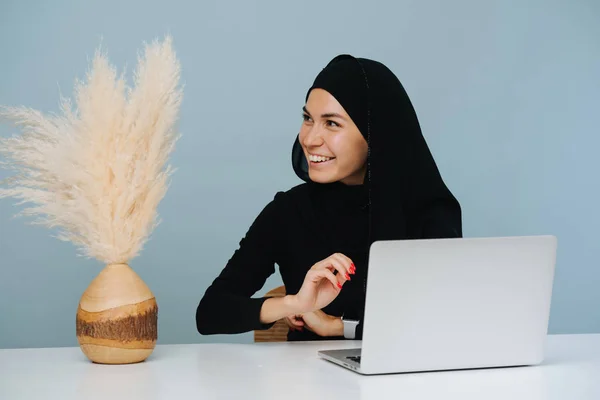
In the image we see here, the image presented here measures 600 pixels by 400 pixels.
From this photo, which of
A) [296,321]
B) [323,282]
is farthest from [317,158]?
[323,282]

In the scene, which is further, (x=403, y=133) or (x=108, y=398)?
(x=403, y=133)

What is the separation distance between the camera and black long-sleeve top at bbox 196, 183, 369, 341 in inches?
104

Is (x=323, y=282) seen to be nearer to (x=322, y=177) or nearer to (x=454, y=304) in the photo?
(x=454, y=304)

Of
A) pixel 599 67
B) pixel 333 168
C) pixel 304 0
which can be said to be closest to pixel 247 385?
pixel 333 168

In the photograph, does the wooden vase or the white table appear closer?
the white table

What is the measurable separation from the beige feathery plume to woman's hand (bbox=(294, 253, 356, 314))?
1.26ft

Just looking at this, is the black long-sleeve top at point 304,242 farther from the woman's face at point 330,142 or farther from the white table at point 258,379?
the white table at point 258,379

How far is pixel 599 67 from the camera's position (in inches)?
179

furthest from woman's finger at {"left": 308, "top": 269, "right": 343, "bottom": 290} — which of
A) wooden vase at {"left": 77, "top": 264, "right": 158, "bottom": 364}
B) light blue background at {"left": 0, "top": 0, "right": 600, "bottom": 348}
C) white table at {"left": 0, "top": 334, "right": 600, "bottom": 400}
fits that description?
A: light blue background at {"left": 0, "top": 0, "right": 600, "bottom": 348}

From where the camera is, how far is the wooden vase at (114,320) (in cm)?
182

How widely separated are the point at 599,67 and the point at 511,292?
3.14 metres

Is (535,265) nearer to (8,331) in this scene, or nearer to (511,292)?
(511,292)

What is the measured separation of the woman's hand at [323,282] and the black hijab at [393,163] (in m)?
0.42

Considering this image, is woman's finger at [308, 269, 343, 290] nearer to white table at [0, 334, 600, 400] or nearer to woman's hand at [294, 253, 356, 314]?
woman's hand at [294, 253, 356, 314]
